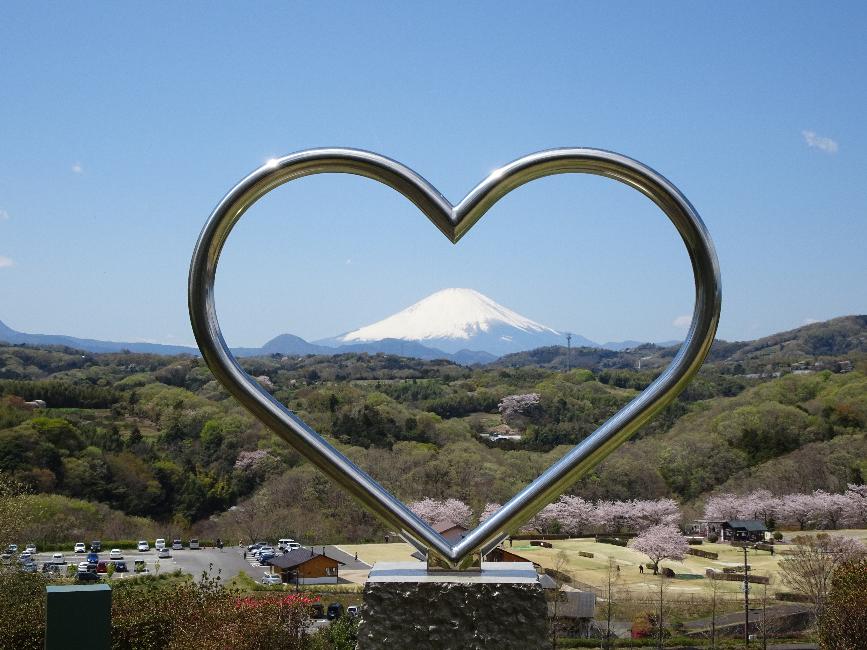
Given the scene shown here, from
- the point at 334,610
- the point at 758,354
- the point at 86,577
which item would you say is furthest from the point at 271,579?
the point at 758,354

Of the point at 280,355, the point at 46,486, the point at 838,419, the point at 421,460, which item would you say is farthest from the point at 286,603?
the point at 280,355

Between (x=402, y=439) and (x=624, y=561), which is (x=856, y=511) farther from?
(x=402, y=439)

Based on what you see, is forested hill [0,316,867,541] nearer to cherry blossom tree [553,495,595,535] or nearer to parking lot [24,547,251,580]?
cherry blossom tree [553,495,595,535]

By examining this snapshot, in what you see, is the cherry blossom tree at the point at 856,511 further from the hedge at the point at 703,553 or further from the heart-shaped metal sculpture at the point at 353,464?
the heart-shaped metal sculpture at the point at 353,464

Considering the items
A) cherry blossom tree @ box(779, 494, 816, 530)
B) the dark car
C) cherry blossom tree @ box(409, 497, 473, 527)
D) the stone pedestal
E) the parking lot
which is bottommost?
the parking lot

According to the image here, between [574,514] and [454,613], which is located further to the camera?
[574,514]

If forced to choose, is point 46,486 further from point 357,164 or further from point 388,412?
point 357,164

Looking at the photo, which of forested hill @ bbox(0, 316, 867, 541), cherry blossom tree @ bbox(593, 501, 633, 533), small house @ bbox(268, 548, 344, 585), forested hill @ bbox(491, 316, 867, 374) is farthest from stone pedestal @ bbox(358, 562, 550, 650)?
forested hill @ bbox(491, 316, 867, 374)
